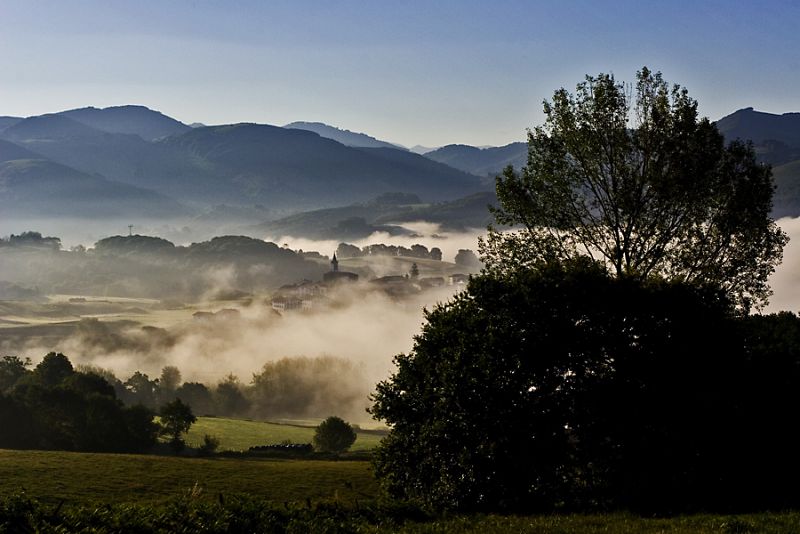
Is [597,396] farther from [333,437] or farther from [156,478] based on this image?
[333,437]

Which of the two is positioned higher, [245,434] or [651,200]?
[651,200]

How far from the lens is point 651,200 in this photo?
44.8m

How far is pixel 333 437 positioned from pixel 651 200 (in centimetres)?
10743

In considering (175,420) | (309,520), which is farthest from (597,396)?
(175,420)

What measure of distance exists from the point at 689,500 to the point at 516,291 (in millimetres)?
11629

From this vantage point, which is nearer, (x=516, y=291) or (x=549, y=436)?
(x=549, y=436)

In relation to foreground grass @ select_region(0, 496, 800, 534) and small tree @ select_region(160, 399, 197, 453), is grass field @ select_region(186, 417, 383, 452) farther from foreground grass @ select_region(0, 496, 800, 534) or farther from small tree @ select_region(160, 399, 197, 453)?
foreground grass @ select_region(0, 496, 800, 534)

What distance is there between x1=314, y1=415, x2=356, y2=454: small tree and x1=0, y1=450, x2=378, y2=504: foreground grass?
6335cm

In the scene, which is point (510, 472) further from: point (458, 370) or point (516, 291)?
point (516, 291)

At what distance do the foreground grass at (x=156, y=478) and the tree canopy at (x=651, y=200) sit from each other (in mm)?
23156

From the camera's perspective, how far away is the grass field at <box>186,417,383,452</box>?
140m

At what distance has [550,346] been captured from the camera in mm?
33281

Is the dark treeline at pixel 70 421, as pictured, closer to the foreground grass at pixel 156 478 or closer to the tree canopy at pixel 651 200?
the foreground grass at pixel 156 478

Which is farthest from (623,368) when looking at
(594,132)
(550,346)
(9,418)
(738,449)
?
(9,418)
